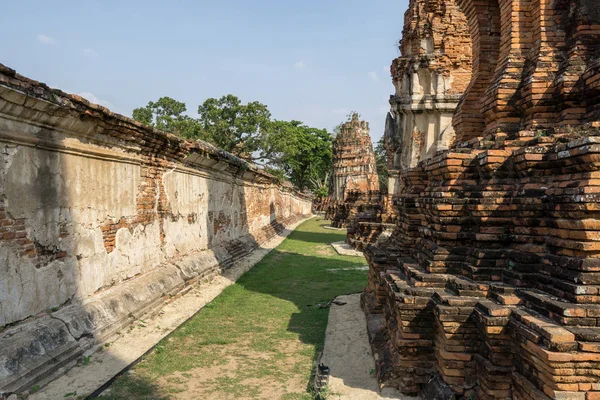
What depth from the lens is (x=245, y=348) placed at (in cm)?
527

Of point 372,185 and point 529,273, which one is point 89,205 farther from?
point 372,185

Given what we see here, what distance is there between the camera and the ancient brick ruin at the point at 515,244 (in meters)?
3.07

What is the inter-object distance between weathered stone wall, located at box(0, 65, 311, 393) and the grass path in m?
0.75

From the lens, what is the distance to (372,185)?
30.3 meters

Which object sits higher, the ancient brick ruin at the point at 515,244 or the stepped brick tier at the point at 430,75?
the stepped brick tier at the point at 430,75

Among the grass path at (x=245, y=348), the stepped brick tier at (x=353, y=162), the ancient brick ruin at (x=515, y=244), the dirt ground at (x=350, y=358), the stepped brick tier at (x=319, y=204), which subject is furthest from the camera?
the stepped brick tier at (x=319, y=204)

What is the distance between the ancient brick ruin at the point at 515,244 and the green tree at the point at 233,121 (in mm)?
29796

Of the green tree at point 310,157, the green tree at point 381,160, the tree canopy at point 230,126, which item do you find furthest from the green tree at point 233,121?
the green tree at point 381,160

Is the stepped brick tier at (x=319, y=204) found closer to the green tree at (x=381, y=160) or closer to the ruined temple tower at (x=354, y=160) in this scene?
the green tree at (x=381, y=160)

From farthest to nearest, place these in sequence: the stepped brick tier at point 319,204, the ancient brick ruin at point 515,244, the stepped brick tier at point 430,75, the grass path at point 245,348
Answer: the stepped brick tier at point 319,204, the stepped brick tier at point 430,75, the grass path at point 245,348, the ancient brick ruin at point 515,244

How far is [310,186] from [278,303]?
55.0 metres

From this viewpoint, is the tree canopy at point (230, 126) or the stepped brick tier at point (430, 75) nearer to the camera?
the stepped brick tier at point (430, 75)

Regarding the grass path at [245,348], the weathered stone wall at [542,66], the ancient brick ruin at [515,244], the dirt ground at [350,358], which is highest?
the weathered stone wall at [542,66]

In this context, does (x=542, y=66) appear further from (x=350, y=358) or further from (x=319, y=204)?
(x=319, y=204)
